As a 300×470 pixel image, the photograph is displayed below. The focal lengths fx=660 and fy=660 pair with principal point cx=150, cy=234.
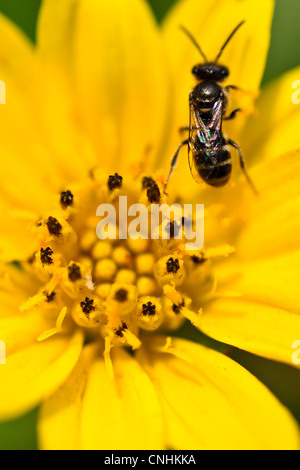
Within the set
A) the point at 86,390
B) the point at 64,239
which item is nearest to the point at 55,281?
the point at 64,239

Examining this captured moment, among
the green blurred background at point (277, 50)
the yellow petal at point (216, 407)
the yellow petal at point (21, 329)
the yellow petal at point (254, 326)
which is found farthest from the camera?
the green blurred background at point (277, 50)

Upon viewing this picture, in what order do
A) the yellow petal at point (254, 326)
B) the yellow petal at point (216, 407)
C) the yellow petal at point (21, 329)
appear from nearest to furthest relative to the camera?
the yellow petal at point (216, 407), the yellow petal at point (254, 326), the yellow petal at point (21, 329)

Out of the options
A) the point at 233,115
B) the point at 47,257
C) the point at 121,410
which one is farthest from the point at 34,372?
the point at 233,115

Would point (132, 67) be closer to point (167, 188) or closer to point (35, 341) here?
point (167, 188)

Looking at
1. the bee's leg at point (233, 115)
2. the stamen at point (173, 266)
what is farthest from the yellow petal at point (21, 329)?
the bee's leg at point (233, 115)

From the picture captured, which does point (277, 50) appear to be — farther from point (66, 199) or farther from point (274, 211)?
point (66, 199)

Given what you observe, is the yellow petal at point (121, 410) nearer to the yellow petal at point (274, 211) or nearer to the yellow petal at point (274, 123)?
the yellow petal at point (274, 211)
